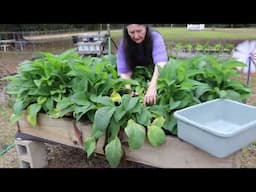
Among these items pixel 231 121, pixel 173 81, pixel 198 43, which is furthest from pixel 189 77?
pixel 198 43

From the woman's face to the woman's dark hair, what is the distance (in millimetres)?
59

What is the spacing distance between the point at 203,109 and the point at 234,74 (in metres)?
0.35

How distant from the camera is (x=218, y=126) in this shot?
1261 mm

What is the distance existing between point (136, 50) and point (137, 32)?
0.20 m

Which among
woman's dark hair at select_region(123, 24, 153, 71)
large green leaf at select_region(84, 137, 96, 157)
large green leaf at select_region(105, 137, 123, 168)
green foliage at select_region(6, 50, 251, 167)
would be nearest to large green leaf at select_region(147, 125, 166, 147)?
green foliage at select_region(6, 50, 251, 167)

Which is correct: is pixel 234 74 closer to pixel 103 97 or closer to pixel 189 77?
pixel 189 77

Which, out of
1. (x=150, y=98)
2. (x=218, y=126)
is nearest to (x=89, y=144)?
(x=150, y=98)

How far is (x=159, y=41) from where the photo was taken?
170 cm

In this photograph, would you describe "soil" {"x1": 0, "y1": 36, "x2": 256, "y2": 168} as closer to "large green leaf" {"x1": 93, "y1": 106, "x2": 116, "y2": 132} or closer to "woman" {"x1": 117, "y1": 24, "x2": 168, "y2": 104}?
"large green leaf" {"x1": 93, "y1": 106, "x2": 116, "y2": 132}

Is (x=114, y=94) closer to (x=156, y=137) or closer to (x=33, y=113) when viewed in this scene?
(x=156, y=137)

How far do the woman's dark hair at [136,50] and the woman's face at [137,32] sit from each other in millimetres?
59

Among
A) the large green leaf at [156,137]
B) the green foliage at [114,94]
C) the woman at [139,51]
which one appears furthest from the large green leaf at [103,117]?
the woman at [139,51]

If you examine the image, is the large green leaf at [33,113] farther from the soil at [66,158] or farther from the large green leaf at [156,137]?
the large green leaf at [156,137]

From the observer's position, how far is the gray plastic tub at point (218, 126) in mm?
1027
